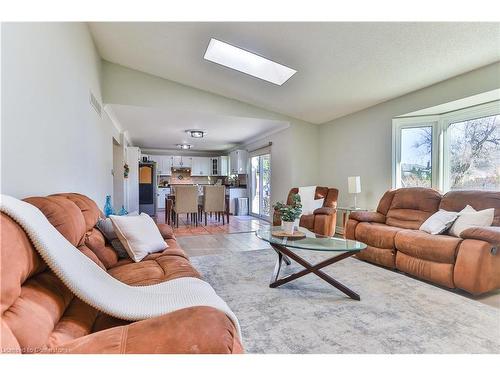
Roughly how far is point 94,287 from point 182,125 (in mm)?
5221

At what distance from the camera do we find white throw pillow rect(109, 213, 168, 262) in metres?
2.12

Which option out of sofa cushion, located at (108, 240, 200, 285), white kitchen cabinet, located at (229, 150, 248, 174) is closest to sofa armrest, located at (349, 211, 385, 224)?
sofa cushion, located at (108, 240, 200, 285)

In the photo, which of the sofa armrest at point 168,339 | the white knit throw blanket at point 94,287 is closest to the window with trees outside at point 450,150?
A: the white knit throw blanket at point 94,287

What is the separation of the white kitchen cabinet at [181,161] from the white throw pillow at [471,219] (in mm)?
8660

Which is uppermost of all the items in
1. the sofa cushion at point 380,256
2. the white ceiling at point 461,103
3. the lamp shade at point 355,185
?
the white ceiling at point 461,103

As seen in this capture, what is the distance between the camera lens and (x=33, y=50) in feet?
5.80

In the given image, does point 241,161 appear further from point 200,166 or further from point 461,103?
point 461,103

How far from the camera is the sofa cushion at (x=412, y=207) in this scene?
3.37 m

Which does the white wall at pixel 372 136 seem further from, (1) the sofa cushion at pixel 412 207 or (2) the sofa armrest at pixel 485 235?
(2) the sofa armrest at pixel 485 235
